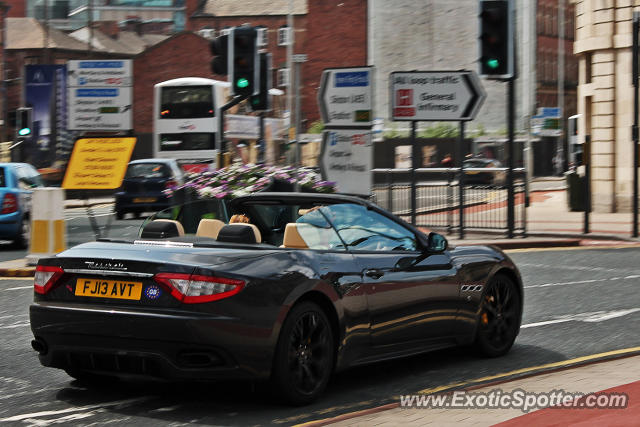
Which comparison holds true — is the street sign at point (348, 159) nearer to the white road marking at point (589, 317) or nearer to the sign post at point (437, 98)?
the sign post at point (437, 98)

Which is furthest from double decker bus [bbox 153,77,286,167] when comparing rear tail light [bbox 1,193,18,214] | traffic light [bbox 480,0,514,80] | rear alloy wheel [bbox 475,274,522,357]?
rear alloy wheel [bbox 475,274,522,357]

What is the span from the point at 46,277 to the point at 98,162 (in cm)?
1134

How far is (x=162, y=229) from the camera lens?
7.38m

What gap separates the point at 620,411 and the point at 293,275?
6.19 ft

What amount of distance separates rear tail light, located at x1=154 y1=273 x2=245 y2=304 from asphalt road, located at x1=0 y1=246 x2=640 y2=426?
0.65 metres

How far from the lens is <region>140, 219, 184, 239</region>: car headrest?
24.0 feet

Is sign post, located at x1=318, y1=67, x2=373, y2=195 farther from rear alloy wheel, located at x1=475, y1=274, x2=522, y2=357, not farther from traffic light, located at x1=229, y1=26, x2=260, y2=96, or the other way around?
rear alloy wheel, located at x1=475, y1=274, x2=522, y2=357

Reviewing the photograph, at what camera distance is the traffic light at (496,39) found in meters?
19.9

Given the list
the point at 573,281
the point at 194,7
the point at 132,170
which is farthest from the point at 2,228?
the point at 194,7

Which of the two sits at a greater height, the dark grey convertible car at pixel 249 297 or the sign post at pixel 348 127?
the sign post at pixel 348 127

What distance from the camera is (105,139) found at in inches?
703

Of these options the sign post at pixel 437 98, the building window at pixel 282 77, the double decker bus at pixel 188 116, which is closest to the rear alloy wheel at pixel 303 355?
the sign post at pixel 437 98

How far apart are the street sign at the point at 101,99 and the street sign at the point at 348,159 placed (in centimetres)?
356

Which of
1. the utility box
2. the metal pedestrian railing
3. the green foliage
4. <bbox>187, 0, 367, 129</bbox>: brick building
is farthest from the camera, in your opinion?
<bbox>187, 0, 367, 129</bbox>: brick building
